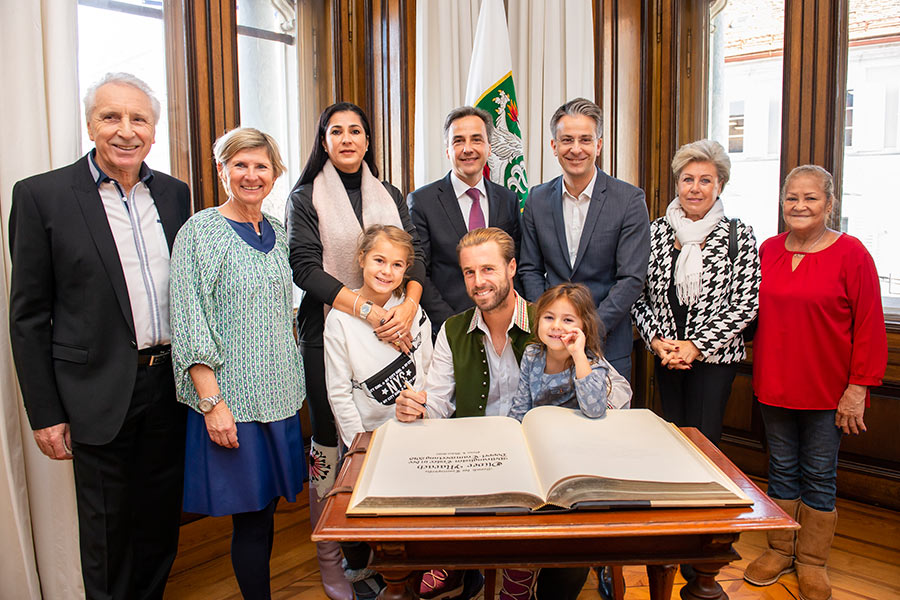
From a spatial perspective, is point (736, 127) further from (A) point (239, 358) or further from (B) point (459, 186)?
(A) point (239, 358)

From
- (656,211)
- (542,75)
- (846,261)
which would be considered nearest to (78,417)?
(846,261)

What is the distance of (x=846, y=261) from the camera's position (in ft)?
6.82

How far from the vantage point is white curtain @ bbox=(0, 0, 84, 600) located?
1.84 m

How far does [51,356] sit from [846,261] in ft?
7.98

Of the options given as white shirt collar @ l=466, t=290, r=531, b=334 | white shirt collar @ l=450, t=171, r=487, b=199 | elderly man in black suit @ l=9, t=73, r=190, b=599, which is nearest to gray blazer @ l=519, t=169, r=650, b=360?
white shirt collar @ l=450, t=171, r=487, b=199

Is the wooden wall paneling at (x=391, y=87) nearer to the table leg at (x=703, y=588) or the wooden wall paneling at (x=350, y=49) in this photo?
the wooden wall paneling at (x=350, y=49)

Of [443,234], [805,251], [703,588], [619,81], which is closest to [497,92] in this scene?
[619,81]

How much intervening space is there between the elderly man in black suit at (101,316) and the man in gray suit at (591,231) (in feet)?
4.11

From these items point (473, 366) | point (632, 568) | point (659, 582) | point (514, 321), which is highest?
point (514, 321)

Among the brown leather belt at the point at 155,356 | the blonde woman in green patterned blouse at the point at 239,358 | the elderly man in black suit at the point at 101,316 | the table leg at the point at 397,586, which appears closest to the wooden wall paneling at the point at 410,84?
the blonde woman in green patterned blouse at the point at 239,358

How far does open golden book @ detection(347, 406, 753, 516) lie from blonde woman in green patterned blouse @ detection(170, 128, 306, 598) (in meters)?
0.57

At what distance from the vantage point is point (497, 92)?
2.95 m

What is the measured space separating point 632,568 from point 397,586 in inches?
61.9

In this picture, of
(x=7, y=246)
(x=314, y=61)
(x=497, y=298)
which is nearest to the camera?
(x=497, y=298)
